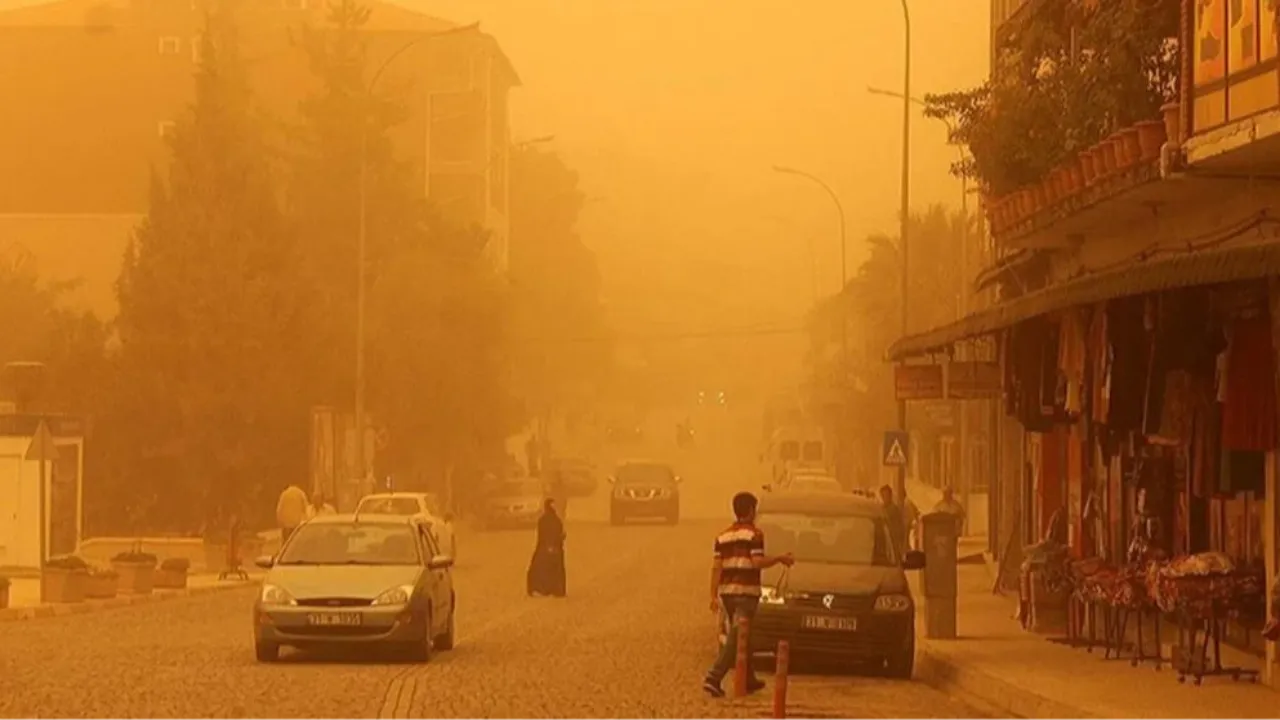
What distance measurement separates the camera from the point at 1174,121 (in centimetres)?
2098

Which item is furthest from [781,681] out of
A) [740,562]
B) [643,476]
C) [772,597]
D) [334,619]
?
[643,476]

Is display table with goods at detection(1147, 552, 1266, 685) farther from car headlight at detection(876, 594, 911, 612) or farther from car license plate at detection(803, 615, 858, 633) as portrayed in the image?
car license plate at detection(803, 615, 858, 633)

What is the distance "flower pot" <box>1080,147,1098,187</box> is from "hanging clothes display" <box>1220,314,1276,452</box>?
3911mm

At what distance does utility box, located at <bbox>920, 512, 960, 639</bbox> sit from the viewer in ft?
91.7

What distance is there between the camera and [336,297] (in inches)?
2785

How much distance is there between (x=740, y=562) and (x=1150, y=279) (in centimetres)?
450

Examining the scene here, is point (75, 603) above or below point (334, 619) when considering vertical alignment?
below

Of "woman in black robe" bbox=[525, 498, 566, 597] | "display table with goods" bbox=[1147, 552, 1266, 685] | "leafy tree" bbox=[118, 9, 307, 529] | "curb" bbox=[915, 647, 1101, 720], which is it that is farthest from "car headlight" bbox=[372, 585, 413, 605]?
"leafy tree" bbox=[118, 9, 307, 529]

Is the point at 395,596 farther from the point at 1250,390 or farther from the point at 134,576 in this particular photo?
the point at 134,576

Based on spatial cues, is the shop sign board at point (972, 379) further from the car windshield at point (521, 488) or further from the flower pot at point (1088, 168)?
the car windshield at point (521, 488)

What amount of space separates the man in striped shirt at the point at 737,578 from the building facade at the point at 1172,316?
3.49 metres

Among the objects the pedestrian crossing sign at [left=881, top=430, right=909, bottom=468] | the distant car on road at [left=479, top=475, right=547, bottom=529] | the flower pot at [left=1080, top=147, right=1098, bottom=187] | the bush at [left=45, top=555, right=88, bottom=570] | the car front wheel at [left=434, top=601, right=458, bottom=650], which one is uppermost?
the flower pot at [left=1080, top=147, right=1098, bottom=187]

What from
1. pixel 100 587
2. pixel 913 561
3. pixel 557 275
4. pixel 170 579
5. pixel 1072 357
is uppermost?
pixel 557 275

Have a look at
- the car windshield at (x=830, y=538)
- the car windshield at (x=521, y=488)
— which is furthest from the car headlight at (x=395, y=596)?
the car windshield at (x=521, y=488)
